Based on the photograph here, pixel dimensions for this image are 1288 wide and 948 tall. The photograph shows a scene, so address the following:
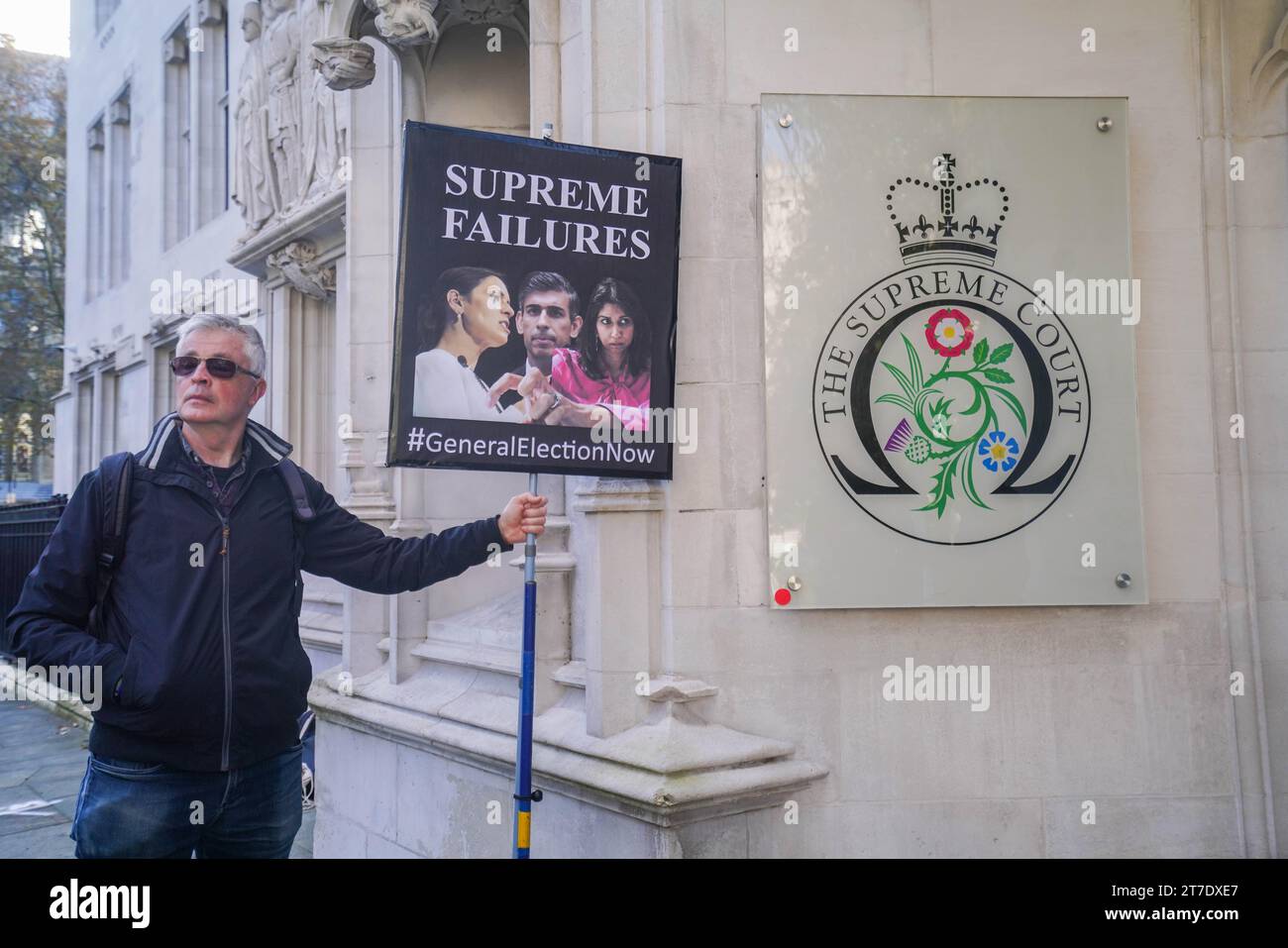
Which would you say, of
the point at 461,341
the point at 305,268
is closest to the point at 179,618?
the point at 461,341

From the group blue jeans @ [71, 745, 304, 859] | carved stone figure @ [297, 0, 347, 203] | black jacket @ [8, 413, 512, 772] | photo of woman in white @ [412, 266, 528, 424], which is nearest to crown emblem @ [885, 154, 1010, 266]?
photo of woman in white @ [412, 266, 528, 424]

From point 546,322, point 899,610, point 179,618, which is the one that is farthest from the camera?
point 899,610

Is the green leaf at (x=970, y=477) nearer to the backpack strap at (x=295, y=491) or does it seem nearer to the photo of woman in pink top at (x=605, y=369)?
the photo of woman in pink top at (x=605, y=369)

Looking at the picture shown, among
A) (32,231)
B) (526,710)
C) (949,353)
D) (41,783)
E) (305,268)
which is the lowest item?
(41,783)

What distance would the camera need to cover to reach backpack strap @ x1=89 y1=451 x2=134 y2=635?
2.99 metres

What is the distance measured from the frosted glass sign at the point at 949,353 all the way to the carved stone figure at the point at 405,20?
1702mm

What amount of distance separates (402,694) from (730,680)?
1.94 metres

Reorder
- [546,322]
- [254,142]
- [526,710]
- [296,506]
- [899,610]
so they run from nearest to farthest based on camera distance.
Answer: [296,506]
[526,710]
[546,322]
[899,610]
[254,142]

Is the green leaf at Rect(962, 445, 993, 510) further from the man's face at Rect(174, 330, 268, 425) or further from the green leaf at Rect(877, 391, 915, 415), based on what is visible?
the man's face at Rect(174, 330, 268, 425)

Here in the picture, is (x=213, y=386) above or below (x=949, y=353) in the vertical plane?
below

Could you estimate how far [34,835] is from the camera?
6.48 m

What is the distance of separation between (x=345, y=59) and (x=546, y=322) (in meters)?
2.42

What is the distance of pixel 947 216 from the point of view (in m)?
4.21

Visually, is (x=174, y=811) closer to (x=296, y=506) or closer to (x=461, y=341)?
(x=296, y=506)
